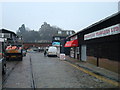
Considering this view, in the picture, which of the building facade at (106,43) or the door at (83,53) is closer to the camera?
the building facade at (106,43)

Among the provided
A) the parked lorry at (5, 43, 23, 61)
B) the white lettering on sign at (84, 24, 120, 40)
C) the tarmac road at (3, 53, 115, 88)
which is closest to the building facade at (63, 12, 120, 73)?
the white lettering on sign at (84, 24, 120, 40)

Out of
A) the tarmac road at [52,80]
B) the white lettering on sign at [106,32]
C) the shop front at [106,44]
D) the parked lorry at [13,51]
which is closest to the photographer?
the tarmac road at [52,80]

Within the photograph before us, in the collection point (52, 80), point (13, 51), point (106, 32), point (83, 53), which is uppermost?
point (106, 32)

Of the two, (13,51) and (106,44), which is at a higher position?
(106,44)

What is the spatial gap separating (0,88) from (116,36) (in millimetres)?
8409

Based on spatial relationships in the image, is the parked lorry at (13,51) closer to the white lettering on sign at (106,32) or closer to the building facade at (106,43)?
the building facade at (106,43)

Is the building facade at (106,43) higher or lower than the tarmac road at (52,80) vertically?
higher

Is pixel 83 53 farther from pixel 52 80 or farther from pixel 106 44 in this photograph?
pixel 52 80

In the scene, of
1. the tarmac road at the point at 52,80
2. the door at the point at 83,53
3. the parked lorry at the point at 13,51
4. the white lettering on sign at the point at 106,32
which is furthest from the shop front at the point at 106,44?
the parked lorry at the point at 13,51

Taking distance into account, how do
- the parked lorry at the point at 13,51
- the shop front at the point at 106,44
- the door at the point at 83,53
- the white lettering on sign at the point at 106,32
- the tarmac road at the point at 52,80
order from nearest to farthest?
1. the tarmac road at the point at 52,80
2. the white lettering on sign at the point at 106,32
3. the shop front at the point at 106,44
4. the door at the point at 83,53
5. the parked lorry at the point at 13,51

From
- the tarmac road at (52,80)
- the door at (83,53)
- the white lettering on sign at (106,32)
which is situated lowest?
the tarmac road at (52,80)

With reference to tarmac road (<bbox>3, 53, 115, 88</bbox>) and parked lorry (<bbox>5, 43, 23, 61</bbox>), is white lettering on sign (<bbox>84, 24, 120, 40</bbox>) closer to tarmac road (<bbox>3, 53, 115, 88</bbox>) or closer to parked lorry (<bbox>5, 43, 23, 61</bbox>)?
tarmac road (<bbox>3, 53, 115, 88</bbox>)

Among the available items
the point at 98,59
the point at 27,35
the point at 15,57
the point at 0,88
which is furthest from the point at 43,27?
the point at 0,88

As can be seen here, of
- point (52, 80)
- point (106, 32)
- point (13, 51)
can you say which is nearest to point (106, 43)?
point (106, 32)
